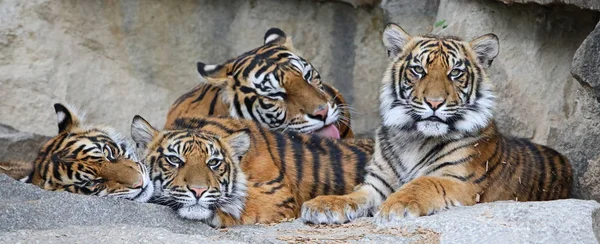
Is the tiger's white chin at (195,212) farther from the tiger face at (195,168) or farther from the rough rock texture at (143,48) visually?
the rough rock texture at (143,48)

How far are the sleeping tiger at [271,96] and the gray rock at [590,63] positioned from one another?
174cm

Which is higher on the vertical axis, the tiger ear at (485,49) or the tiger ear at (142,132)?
the tiger ear at (485,49)

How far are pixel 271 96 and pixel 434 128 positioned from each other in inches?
60.9

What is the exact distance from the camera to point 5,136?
277 inches

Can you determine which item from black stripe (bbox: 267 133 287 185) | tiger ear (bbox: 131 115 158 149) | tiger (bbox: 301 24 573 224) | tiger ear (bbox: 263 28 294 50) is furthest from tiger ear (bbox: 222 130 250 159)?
tiger ear (bbox: 263 28 294 50)

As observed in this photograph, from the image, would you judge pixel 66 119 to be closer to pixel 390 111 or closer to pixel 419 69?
pixel 390 111

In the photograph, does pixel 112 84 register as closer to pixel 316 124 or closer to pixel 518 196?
pixel 316 124

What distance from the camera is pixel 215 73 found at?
6.71m

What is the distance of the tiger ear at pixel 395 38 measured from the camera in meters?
5.71

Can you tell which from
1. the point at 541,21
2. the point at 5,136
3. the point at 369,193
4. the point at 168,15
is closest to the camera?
the point at 369,193

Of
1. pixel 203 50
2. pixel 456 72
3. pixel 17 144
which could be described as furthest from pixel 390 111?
pixel 17 144

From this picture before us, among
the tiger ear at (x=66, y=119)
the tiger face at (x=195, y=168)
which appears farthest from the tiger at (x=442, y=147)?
the tiger ear at (x=66, y=119)

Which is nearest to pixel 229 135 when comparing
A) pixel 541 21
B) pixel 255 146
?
pixel 255 146

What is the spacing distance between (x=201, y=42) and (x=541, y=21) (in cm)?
251
